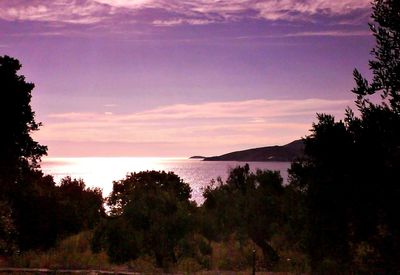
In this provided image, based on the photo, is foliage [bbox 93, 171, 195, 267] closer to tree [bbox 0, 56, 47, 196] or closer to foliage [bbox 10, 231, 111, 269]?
foliage [bbox 10, 231, 111, 269]

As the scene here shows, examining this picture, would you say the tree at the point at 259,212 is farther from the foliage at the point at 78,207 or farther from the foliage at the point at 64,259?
the foliage at the point at 78,207

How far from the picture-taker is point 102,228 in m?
25.8

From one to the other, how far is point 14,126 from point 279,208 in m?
15.9

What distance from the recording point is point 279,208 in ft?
86.0

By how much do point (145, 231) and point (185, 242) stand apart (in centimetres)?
246

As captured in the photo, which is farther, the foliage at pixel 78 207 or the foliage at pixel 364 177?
the foliage at pixel 78 207

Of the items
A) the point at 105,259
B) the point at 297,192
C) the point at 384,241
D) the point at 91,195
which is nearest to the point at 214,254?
the point at 105,259

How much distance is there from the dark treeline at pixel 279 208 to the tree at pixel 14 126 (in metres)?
0.06

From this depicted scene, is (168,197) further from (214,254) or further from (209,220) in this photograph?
(209,220)

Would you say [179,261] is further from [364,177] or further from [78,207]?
[78,207]

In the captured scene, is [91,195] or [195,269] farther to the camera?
[91,195]

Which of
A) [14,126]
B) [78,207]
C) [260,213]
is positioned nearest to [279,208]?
[260,213]

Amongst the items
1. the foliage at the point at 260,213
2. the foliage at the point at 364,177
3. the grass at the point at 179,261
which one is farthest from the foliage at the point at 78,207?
the foliage at the point at 364,177

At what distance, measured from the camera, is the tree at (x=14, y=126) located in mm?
22828
